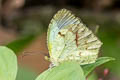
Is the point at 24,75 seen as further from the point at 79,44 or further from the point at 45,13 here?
the point at 45,13

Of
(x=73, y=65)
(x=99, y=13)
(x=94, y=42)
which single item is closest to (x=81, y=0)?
(x=99, y=13)

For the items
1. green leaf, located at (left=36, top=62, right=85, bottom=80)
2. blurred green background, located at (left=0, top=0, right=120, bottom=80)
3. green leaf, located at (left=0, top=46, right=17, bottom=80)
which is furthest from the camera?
blurred green background, located at (left=0, top=0, right=120, bottom=80)

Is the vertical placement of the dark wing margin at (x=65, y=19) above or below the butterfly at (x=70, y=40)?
above

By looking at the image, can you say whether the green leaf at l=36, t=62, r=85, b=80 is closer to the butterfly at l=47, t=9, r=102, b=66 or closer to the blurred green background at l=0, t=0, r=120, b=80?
the butterfly at l=47, t=9, r=102, b=66

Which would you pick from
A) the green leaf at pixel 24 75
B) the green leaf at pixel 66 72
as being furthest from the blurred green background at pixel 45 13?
the green leaf at pixel 66 72

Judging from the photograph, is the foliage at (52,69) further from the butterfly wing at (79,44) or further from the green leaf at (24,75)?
the green leaf at (24,75)

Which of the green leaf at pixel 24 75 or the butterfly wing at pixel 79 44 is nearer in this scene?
the butterfly wing at pixel 79 44

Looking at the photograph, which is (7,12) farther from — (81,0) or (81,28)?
(81,28)

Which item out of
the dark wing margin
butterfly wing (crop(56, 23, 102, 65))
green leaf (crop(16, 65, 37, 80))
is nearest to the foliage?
butterfly wing (crop(56, 23, 102, 65))
